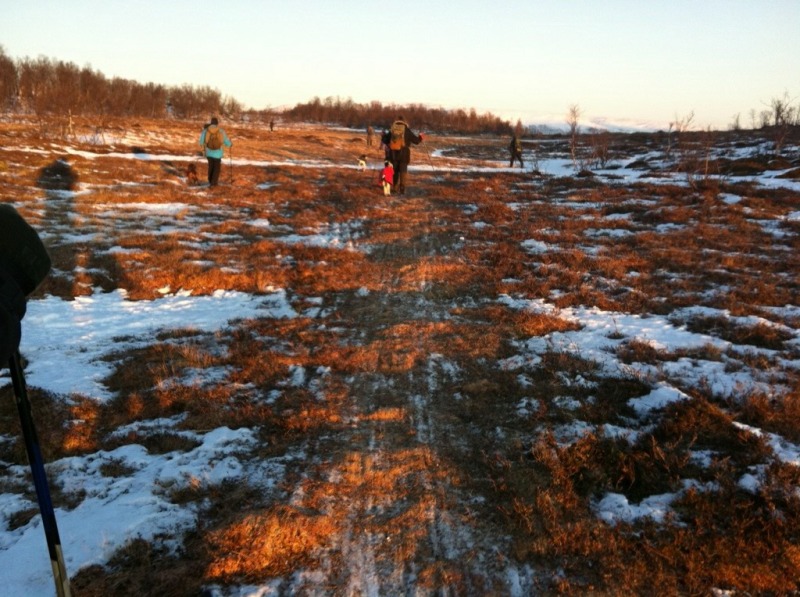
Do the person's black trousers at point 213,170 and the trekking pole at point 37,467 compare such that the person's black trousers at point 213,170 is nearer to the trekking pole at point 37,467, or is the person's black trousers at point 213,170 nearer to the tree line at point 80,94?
the trekking pole at point 37,467

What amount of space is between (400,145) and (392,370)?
466 inches

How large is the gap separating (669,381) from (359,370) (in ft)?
10.8

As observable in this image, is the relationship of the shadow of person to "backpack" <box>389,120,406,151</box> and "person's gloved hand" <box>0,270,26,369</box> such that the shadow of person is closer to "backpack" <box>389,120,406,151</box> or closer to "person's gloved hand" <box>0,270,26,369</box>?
"backpack" <box>389,120,406,151</box>

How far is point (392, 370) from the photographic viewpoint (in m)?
5.55

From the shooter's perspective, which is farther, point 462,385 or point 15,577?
point 462,385

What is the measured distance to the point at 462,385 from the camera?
206 inches

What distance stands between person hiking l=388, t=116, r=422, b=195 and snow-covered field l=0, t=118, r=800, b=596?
358 centimetres

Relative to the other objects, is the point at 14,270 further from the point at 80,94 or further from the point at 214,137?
the point at 80,94

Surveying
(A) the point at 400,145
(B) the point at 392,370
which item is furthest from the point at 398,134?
(B) the point at 392,370

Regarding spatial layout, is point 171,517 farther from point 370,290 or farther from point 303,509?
point 370,290

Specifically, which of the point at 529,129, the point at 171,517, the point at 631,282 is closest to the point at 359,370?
the point at 171,517

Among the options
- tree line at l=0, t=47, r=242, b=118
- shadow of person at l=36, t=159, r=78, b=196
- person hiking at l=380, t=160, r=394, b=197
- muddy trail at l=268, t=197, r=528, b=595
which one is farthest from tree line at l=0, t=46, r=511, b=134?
muddy trail at l=268, t=197, r=528, b=595

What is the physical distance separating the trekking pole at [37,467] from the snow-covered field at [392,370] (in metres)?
0.52

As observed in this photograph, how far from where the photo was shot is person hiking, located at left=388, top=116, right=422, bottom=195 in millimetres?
15492
